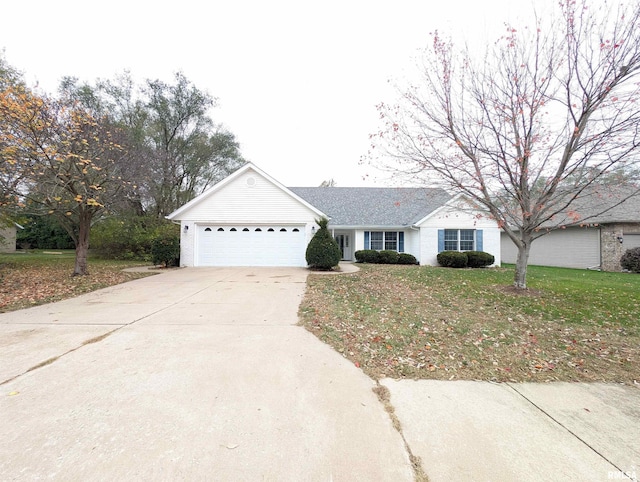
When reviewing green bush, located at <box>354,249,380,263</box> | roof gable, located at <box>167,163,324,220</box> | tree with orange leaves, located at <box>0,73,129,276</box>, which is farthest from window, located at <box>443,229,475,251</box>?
tree with orange leaves, located at <box>0,73,129,276</box>

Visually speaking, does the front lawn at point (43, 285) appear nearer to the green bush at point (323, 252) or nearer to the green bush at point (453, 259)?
the green bush at point (323, 252)

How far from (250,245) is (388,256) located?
7362mm

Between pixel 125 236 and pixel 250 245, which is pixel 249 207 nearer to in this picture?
pixel 250 245

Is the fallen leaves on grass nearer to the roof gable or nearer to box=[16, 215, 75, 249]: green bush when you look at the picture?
the roof gable

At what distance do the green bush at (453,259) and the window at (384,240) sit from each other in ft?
7.92

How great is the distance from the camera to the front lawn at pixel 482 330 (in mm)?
3645

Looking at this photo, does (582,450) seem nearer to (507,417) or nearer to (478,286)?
(507,417)

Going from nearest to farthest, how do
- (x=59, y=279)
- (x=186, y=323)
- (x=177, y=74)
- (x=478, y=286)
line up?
(x=186, y=323) → (x=478, y=286) → (x=59, y=279) → (x=177, y=74)

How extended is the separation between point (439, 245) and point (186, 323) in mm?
13877

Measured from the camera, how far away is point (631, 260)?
45.3 feet

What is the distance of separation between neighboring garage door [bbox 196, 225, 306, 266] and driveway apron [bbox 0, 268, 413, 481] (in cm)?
934

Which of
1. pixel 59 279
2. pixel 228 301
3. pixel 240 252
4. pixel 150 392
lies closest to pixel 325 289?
pixel 228 301


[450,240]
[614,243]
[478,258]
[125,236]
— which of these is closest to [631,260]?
[614,243]

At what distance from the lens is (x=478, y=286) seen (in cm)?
913
